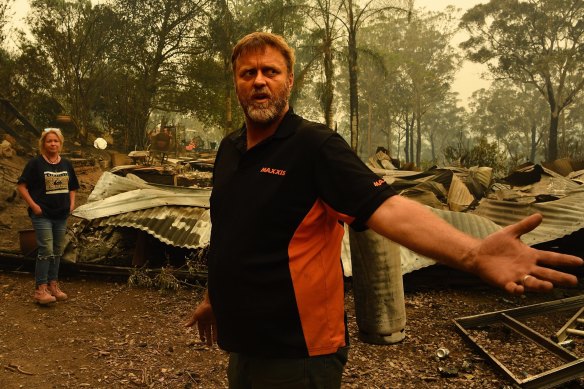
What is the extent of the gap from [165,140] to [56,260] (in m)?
15.8

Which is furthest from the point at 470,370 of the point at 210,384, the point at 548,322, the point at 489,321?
the point at 210,384

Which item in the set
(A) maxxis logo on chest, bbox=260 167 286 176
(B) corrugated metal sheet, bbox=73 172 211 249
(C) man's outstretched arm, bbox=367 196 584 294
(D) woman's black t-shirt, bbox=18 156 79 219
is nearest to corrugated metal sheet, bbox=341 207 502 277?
(B) corrugated metal sheet, bbox=73 172 211 249

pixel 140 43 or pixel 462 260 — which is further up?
pixel 140 43

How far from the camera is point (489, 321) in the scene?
14.4 ft

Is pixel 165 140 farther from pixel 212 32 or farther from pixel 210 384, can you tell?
pixel 210 384

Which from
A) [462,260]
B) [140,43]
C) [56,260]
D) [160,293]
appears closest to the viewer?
[462,260]

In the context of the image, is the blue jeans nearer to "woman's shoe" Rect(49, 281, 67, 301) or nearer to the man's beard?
"woman's shoe" Rect(49, 281, 67, 301)

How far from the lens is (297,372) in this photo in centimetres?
136

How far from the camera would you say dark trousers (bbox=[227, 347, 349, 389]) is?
4.47 ft

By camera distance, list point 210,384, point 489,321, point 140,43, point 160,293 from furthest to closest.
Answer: point 140,43 → point 160,293 → point 489,321 → point 210,384

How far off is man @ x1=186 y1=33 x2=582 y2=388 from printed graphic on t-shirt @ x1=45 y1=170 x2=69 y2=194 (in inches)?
162

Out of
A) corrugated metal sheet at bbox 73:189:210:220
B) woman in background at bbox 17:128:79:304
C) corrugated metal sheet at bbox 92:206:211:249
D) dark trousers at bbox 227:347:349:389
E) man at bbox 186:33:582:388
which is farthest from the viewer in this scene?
corrugated metal sheet at bbox 73:189:210:220

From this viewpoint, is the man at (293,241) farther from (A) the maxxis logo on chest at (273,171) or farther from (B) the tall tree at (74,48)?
(B) the tall tree at (74,48)

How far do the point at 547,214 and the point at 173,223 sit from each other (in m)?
4.92
